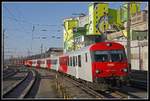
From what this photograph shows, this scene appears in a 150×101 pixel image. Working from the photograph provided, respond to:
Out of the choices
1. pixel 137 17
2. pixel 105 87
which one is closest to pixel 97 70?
pixel 105 87

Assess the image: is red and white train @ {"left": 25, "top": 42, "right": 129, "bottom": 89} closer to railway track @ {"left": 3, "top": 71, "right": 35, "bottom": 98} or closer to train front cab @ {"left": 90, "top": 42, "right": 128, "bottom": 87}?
train front cab @ {"left": 90, "top": 42, "right": 128, "bottom": 87}

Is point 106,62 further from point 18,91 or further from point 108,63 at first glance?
point 18,91

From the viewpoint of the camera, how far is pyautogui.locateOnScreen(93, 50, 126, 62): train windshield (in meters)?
23.7

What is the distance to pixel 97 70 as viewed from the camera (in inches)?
909

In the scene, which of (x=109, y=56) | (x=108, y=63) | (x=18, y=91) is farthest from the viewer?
(x=18, y=91)

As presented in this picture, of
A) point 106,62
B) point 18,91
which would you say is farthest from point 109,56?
point 18,91

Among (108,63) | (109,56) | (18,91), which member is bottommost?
(18,91)

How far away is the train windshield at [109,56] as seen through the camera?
2369cm

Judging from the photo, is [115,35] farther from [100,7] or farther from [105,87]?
[105,87]

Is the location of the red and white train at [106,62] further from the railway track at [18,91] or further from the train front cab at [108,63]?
the railway track at [18,91]

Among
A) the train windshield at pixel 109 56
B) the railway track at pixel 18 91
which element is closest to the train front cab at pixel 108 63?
the train windshield at pixel 109 56

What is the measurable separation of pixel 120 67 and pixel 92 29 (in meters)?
96.1

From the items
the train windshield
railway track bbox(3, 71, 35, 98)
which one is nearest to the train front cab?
the train windshield

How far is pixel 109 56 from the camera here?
23844 mm
